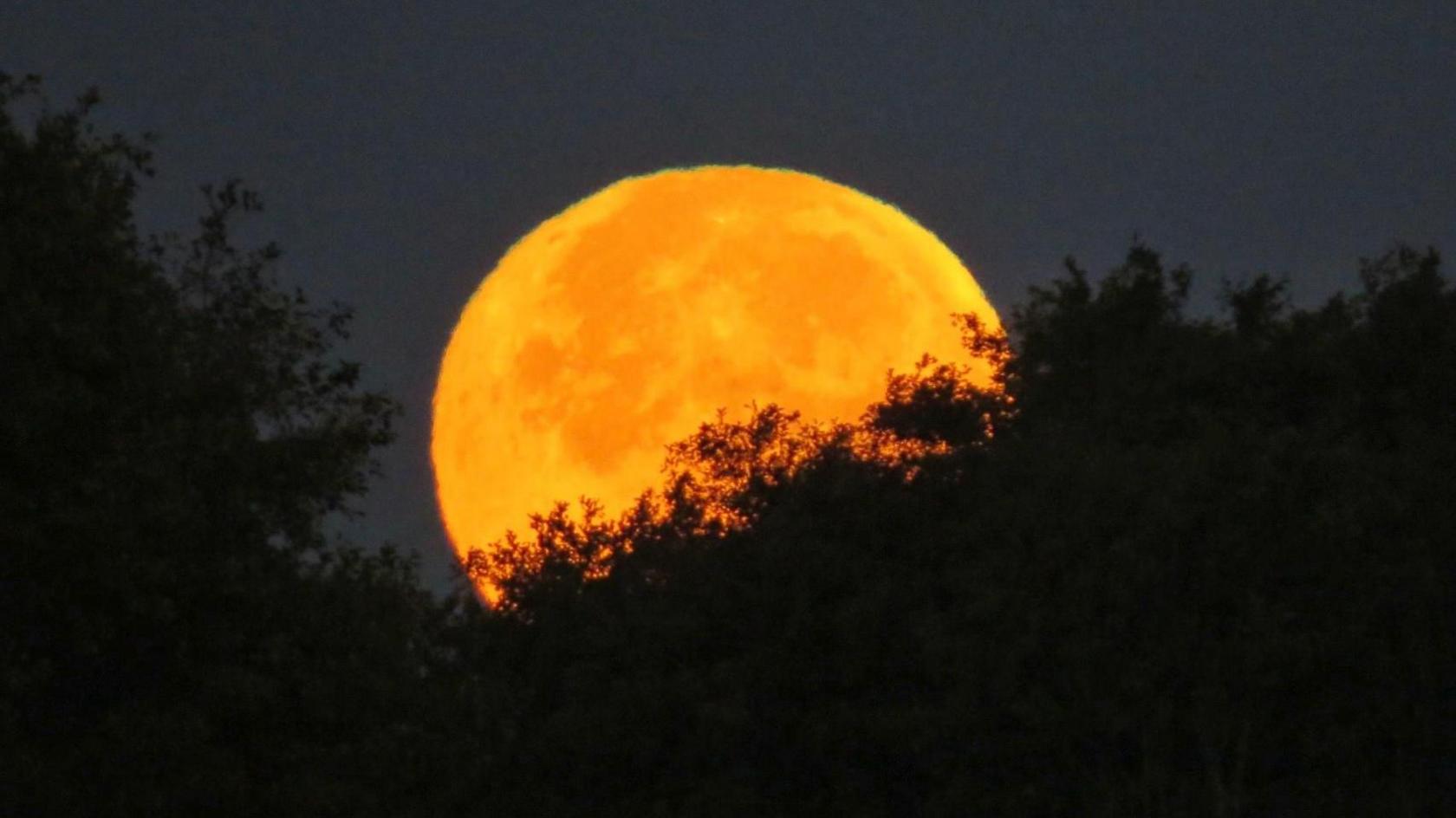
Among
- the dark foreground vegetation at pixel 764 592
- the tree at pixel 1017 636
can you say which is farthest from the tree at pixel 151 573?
the tree at pixel 1017 636

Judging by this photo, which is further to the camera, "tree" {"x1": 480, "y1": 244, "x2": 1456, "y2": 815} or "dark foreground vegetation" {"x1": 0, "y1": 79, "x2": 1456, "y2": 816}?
"tree" {"x1": 480, "y1": 244, "x2": 1456, "y2": 815}

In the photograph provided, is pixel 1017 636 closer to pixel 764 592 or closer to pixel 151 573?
pixel 764 592

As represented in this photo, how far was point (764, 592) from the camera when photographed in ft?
92.5

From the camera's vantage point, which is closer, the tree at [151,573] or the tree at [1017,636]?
Answer: the tree at [151,573]

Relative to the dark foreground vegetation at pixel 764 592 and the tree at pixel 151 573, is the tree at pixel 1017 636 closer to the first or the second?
the dark foreground vegetation at pixel 764 592

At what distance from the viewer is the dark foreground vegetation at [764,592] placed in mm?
18172

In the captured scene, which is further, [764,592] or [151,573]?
[764,592]

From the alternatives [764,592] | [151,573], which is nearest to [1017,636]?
[764,592]

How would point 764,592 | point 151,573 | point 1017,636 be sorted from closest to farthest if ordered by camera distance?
point 151,573 → point 1017,636 → point 764,592

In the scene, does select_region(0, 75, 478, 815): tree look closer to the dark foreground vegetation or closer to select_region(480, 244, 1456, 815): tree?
the dark foreground vegetation

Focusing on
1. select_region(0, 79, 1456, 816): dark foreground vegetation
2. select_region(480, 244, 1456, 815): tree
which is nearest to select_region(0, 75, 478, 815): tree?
select_region(0, 79, 1456, 816): dark foreground vegetation

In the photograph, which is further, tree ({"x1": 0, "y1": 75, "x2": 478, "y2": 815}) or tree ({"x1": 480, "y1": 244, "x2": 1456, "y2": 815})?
tree ({"x1": 480, "y1": 244, "x2": 1456, "y2": 815})

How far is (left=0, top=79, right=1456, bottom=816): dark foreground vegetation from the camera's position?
18172 millimetres

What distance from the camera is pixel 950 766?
88.6ft
